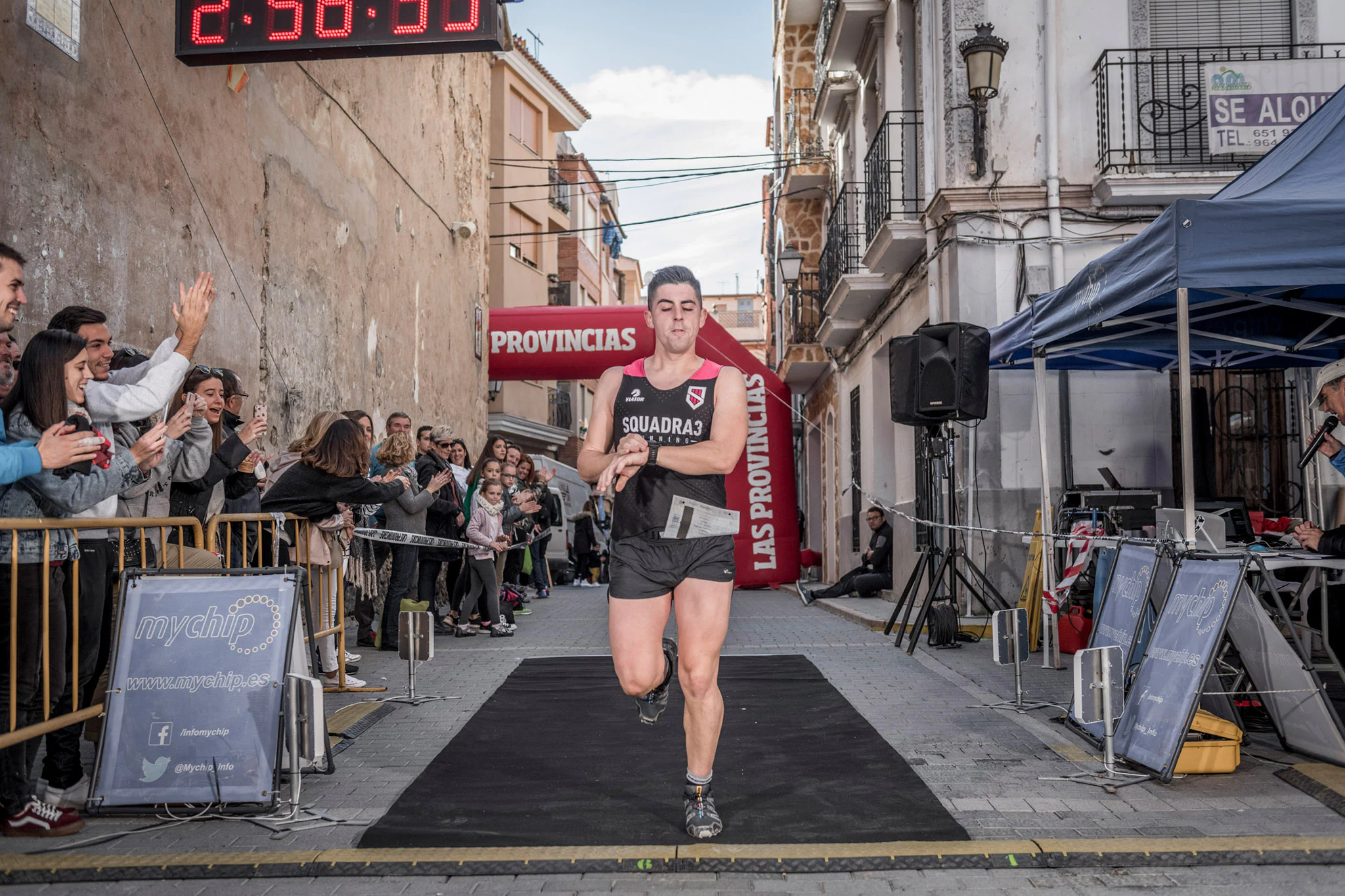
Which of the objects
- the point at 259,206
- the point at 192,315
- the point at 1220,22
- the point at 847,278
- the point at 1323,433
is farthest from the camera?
the point at 847,278

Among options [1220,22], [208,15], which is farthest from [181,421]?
[1220,22]

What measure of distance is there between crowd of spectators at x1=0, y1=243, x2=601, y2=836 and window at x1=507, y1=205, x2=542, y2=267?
26.8 meters

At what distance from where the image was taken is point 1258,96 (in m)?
11.9

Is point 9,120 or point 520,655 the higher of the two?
point 9,120

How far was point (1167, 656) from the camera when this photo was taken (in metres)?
5.29

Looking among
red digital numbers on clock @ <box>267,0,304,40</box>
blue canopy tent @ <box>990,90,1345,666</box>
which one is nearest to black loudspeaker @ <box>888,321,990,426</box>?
blue canopy tent @ <box>990,90,1345,666</box>

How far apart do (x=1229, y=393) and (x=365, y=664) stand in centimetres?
888

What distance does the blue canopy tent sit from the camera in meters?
5.68

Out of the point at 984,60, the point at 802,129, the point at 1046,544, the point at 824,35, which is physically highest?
the point at 802,129

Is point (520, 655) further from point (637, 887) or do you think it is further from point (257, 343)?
point (637, 887)

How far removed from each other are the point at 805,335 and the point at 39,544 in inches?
794

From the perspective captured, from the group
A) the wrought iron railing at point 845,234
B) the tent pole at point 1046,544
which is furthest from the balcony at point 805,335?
the tent pole at point 1046,544

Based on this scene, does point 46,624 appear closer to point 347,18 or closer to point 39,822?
point 39,822

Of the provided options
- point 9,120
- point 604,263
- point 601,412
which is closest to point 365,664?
point 9,120
